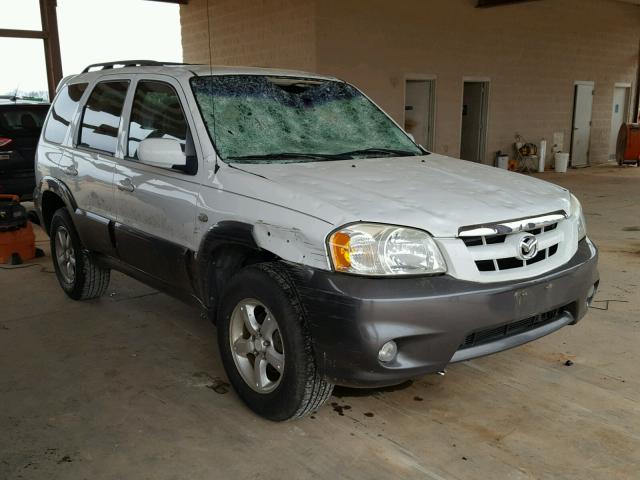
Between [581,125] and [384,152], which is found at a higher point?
[384,152]

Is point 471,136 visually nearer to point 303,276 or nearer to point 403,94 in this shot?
point 403,94

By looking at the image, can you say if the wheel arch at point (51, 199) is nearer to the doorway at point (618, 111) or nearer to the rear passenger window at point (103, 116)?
the rear passenger window at point (103, 116)

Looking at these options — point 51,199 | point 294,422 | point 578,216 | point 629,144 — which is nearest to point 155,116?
point 51,199

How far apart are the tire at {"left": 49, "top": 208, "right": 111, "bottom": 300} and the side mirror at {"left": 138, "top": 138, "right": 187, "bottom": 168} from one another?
168 cm

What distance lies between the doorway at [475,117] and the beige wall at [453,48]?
222 millimetres

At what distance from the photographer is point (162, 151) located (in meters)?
3.26

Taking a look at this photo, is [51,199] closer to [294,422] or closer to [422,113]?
[294,422]

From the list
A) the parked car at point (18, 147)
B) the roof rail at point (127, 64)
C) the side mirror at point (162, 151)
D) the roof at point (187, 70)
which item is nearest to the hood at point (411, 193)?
the side mirror at point (162, 151)

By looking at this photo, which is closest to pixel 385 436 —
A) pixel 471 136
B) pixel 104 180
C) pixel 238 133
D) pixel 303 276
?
pixel 303 276

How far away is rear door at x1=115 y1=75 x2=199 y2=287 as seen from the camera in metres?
3.41

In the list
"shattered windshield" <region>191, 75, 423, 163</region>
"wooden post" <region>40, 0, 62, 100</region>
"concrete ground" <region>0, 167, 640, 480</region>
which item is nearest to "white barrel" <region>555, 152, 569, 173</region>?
"wooden post" <region>40, 0, 62, 100</region>

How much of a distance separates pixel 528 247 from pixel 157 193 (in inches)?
82.7

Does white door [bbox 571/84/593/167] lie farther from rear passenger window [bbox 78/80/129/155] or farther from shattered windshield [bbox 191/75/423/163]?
rear passenger window [bbox 78/80/129/155]

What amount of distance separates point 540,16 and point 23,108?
13028 millimetres
